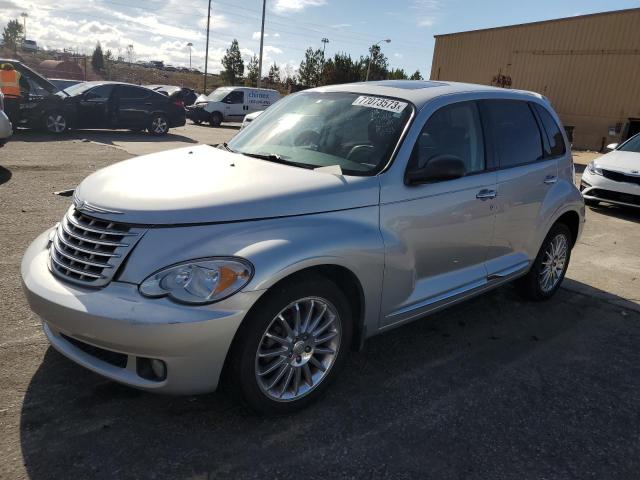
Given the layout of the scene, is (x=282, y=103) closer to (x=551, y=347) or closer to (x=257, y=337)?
(x=257, y=337)

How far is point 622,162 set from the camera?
9312mm

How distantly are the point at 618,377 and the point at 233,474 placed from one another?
2712 mm

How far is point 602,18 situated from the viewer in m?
24.8

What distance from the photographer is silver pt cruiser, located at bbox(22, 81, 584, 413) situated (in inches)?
97.8

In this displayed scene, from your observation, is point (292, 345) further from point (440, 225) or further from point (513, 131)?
point (513, 131)

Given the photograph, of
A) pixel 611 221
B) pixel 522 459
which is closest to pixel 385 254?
pixel 522 459

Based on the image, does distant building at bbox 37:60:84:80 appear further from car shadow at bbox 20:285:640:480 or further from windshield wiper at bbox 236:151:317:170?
car shadow at bbox 20:285:640:480

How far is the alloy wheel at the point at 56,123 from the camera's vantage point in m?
14.6

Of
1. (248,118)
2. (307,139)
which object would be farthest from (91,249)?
(248,118)

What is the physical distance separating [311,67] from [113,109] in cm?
4285

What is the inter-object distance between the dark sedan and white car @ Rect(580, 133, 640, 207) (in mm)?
12739

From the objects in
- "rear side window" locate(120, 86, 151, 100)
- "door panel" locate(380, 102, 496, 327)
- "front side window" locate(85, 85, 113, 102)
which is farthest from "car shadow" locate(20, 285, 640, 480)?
"rear side window" locate(120, 86, 151, 100)

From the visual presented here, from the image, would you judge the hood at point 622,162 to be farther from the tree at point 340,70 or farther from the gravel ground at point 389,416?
the tree at point 340,70

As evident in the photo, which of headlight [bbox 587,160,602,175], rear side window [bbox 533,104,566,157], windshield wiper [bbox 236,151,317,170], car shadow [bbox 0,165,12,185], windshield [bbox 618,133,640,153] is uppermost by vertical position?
rear side window [bbox 533,104,566,157]
